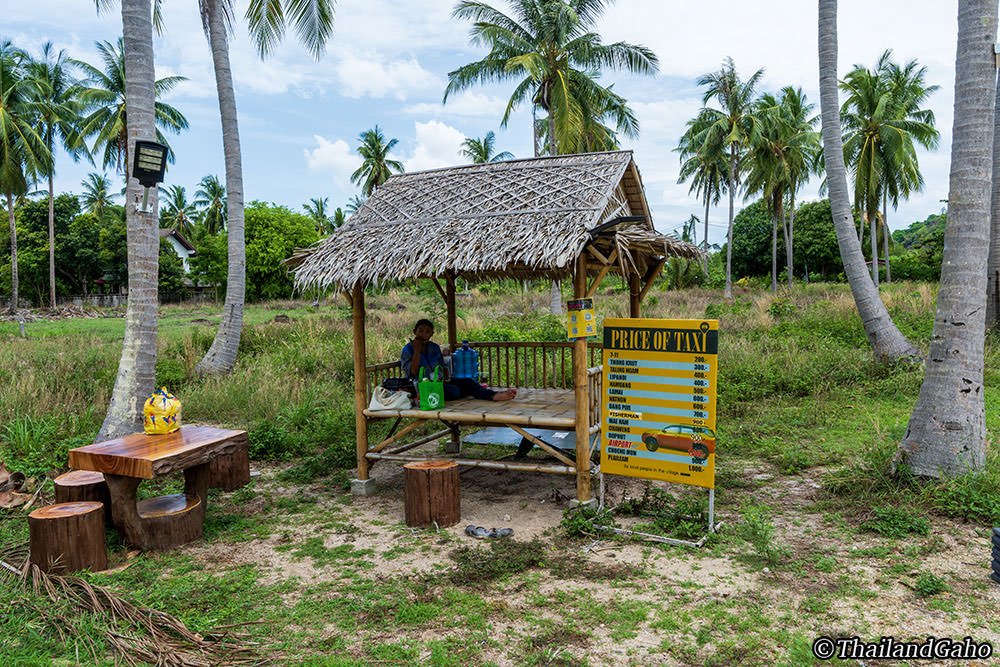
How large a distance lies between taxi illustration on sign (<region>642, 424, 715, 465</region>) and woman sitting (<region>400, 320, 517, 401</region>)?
220cm

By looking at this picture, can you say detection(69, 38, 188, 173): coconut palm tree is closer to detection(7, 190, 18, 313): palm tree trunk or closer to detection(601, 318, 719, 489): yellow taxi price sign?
detection(7, 190, 18, 313): palm tree trunk

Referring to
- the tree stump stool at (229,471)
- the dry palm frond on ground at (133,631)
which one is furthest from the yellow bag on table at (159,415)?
the dry palm frond on ground at (133,631)

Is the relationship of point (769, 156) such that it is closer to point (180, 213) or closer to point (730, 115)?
point (730, 115)

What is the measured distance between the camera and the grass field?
3.71 metres

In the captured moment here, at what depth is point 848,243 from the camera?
35.7 feet

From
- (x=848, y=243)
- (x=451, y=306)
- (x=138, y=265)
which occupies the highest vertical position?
(x=848, y=243)

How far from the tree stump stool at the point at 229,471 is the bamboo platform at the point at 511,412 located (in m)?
1.53

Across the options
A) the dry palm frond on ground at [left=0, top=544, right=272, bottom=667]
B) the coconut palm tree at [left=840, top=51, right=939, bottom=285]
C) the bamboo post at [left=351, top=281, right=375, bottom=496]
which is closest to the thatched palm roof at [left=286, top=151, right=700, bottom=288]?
the bamboo post at [left=351, top=281, right=375, bottom=496]

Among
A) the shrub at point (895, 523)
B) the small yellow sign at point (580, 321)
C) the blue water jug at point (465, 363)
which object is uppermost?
the small yellow sign at point (580, 321)

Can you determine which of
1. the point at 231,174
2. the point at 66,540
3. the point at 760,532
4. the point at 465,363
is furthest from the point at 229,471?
the point at 231,174

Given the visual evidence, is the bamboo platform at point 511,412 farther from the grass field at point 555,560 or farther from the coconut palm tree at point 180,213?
the coconut palm tree at point 180,213

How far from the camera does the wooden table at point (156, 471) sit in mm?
4961

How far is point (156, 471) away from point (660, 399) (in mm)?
4199

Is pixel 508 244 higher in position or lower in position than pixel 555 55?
lower
